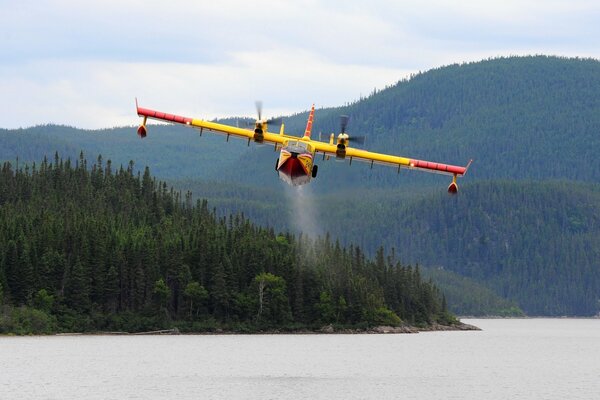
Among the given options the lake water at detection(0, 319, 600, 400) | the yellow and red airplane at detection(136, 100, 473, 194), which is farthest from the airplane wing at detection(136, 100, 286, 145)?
the lake water at detection(0, 319, 600, 400)

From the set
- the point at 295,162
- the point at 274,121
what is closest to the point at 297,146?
the point at 295,162

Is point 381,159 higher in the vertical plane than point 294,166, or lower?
higher

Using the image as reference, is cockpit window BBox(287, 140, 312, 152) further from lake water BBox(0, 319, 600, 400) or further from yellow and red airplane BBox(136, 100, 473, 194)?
lake water BBox(0, 319, 600, 400)

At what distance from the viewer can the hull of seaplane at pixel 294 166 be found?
396ft

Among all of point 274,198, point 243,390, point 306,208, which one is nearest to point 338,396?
point 243,390

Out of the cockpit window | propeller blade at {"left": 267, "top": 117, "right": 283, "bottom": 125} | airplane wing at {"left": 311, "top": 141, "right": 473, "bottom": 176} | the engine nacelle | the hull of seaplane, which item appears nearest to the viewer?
the hull of seaplane

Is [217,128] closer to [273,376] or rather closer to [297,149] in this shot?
[297,149]

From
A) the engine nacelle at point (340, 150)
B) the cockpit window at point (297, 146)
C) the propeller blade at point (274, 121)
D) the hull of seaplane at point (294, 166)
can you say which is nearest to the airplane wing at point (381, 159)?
the engine nacelle at point (340, 150)

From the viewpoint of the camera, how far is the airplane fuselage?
121 meters

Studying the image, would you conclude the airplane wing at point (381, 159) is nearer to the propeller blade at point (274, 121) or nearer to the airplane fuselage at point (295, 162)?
the propeller blade at point (274, 121)

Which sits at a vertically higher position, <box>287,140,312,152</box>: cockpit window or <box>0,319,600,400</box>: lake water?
<box>287,140,312,152</box>: cockpit window

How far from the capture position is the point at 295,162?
4754 inches

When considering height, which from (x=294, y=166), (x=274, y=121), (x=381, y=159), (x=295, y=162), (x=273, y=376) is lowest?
(x=273, y=376)

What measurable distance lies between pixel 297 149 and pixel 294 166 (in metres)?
1.65
